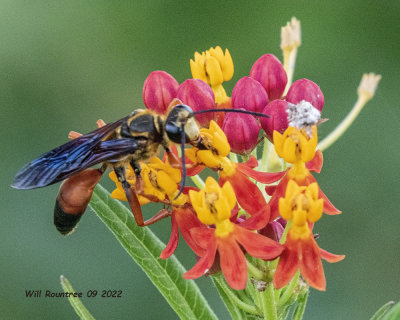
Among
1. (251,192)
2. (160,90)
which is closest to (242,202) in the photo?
(251,192)

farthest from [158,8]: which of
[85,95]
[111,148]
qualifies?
[111,148]

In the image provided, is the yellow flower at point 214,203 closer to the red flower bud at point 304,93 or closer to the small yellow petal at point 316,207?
the small yellow petal at point 316,207

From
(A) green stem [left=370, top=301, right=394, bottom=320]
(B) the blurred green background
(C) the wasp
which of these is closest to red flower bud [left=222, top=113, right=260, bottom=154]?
(C) the wasp

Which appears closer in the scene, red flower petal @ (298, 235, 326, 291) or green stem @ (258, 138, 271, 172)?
red flower petal @ (298, 235, 326, 291)

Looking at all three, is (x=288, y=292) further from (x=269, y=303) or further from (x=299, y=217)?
(x=299, y=217)

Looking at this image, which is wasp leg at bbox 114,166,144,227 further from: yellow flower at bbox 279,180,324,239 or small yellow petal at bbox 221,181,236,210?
yellow flower at bbox 279,180,324,239

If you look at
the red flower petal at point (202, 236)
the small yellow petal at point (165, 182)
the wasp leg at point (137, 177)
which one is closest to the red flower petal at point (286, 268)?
the red flower petal at point (202, 236)

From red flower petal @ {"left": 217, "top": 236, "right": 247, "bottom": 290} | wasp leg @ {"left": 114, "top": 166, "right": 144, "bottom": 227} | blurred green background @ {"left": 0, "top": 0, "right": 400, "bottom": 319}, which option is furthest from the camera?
blurred green background @ {"left": 0, "top": 0, "right": 400, "bottom": 319}
